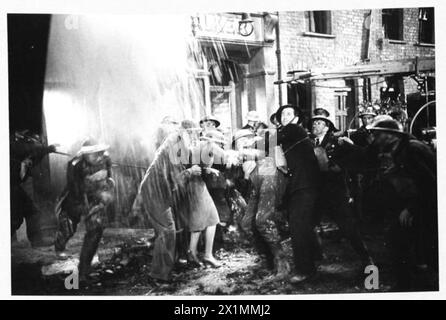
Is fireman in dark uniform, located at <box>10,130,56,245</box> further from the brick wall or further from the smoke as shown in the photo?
the brick wall

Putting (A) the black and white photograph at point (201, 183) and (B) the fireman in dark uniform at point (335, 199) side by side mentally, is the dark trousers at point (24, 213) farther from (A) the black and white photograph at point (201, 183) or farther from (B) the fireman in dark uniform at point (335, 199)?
(B) the fireman in dark uniform at point (335, 199)

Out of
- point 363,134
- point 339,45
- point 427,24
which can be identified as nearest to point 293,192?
point 363,134

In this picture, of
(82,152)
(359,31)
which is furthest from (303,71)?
(82,152)

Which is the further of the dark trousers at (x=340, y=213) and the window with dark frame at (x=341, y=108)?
the window with dark frame at (x=341, y=108)

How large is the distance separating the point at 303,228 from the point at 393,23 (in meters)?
2.48

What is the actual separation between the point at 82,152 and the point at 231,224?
70.0 inches

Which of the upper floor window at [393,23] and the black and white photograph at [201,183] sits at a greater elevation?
the upper floor window at [393,23]

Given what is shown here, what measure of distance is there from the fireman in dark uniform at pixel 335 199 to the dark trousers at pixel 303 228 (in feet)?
0.30

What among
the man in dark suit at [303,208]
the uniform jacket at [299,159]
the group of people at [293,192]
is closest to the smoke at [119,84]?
the group of people at [293,192]

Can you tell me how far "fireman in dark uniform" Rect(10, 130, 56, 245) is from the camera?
5082 mm

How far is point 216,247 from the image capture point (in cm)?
513

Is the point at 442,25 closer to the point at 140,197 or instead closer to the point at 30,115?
the point at 140,197

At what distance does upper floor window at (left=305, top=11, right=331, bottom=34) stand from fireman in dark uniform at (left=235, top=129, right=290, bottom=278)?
1415 mm

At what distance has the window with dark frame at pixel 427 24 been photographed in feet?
16.8
